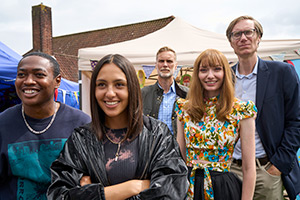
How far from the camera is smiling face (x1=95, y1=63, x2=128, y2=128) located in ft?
4.26

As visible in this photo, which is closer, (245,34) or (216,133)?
(216,133)

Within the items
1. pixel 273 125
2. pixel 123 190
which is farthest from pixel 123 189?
pixel 273 125

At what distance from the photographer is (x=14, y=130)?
4.95ft

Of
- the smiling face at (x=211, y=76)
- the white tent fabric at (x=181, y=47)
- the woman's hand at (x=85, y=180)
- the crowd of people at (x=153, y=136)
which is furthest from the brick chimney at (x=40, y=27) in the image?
the woman's hand at (x=85, y=180)

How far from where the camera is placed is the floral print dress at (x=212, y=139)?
5.53 feet

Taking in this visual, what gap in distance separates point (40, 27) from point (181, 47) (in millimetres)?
14458

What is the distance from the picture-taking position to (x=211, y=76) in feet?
5.75

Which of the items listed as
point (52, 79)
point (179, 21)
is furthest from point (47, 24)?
point (52, 79)

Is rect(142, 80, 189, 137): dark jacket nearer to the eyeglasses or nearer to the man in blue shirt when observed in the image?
the man in blue shirt

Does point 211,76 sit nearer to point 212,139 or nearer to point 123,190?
point 212,139

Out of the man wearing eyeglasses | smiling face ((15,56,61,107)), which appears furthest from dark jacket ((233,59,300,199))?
smiling face ((15,56,61,107))

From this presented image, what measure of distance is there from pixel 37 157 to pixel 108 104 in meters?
0.56

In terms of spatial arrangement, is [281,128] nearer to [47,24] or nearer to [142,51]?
[142,51]

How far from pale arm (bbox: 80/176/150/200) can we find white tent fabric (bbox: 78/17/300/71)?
350cm
